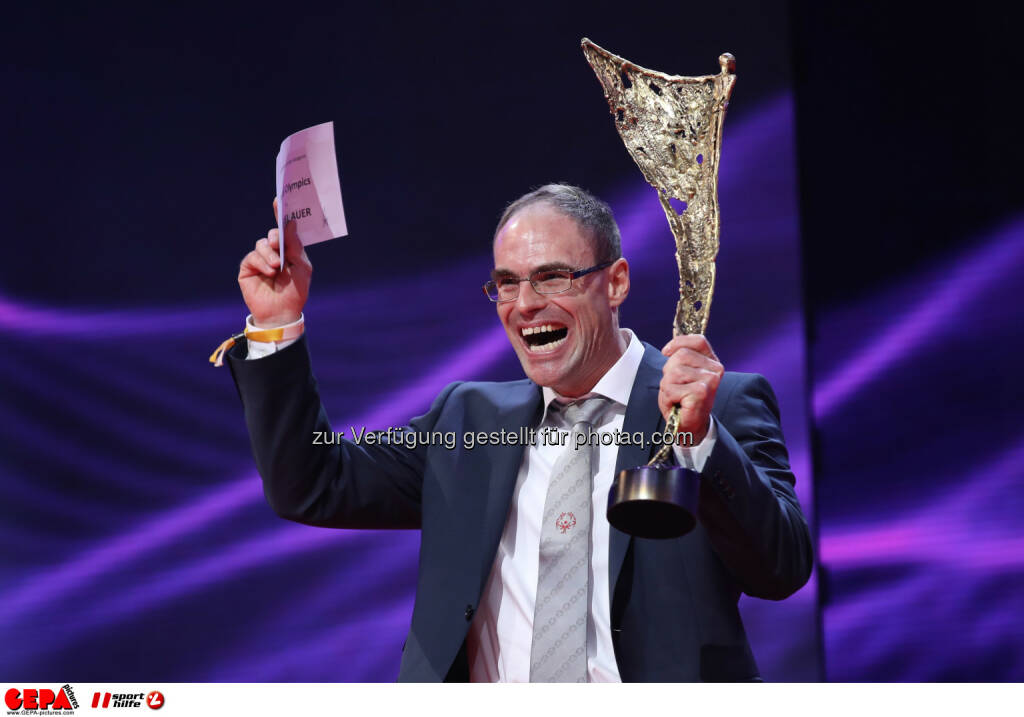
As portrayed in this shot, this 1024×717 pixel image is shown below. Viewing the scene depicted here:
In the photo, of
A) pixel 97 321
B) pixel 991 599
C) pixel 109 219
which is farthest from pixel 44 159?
pixel 991 599

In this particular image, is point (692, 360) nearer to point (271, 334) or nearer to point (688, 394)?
point (688, 394)

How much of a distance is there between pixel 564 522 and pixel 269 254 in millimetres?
830

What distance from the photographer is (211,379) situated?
3.27m

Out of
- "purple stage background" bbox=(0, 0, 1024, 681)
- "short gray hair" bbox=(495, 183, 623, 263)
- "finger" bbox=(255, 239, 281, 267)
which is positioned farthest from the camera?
"purple stage background" bbox=(0, 0, 1024, 681)

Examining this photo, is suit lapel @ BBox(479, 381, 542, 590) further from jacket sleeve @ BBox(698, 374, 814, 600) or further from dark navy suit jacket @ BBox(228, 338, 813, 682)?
jacket sleeve @ BBox(698, 374, 814, 600)

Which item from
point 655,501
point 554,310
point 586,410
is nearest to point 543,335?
point 554,310

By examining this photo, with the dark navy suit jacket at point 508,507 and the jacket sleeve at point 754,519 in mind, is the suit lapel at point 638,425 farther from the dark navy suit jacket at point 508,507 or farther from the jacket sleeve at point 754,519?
the jacket sleeve at point 754,519

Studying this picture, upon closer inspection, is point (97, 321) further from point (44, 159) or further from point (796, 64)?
point (796, 64)

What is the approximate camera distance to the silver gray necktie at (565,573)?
2.08m

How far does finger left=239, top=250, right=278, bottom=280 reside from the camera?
7.00 feet

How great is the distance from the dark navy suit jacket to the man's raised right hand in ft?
0.27

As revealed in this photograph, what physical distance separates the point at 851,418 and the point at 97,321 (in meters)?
2.36
